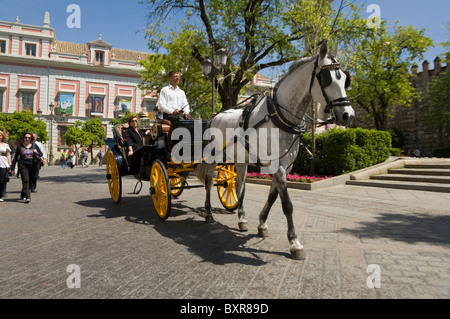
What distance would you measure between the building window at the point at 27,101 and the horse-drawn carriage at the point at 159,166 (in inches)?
1602

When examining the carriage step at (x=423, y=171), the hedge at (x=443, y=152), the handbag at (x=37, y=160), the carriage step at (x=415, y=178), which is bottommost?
the carriage step at (x=415, y=178)

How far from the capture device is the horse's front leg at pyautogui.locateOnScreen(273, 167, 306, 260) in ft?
9.96

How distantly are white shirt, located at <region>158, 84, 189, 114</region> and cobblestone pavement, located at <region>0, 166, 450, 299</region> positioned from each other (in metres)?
1.98

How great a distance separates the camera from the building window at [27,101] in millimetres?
38594

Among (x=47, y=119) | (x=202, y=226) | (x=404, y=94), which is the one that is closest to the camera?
(x=202, y=226)

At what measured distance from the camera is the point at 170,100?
520 centimetres

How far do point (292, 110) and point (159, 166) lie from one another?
2496mm

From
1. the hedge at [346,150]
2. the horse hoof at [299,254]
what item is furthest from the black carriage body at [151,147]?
the hedge at [346,150]

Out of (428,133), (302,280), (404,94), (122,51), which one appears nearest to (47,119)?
(122,51)

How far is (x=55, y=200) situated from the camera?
7176 mm

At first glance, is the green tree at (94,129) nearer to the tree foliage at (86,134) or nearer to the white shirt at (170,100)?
the tree foliage at (86,134)

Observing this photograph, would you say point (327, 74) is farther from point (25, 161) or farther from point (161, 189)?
point (25, 161)
